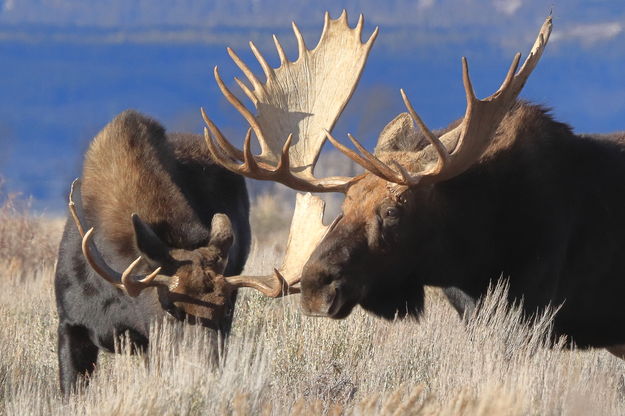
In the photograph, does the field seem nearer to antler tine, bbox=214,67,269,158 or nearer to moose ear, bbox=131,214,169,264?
moose ear, bbox=131,214,169,264

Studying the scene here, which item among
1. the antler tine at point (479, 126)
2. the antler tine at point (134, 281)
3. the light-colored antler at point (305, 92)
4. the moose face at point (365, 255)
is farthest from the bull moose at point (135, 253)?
the antler tine at point (479, 126)

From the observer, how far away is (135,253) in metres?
7.61

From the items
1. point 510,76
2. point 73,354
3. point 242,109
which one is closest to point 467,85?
point 510,76

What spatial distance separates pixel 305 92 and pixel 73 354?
2426mm

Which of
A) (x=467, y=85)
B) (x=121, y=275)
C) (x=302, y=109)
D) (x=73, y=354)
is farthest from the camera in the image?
(x=302, y=109)

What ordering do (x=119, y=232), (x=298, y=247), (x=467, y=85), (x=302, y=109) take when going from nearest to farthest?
(x=467, y=85)
(x=298, y=247)
(x=119, y=232)
(x=302, y=109)

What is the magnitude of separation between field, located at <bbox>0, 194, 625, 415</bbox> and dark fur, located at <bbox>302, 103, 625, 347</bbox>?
0.79ft

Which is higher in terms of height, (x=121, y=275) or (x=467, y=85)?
(x=467, y=85)

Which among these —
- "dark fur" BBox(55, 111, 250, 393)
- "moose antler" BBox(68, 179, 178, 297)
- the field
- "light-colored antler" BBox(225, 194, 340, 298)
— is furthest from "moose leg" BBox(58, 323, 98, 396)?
"light-colored antler" BBox(225, 194, 340, 298)

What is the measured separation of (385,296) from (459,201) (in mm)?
735

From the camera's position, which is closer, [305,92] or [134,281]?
[134,281]

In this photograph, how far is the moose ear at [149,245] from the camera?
727 cm

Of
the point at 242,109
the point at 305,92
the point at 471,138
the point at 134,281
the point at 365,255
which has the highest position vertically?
the point at 305,92

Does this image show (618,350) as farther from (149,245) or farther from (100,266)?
(100,266)
